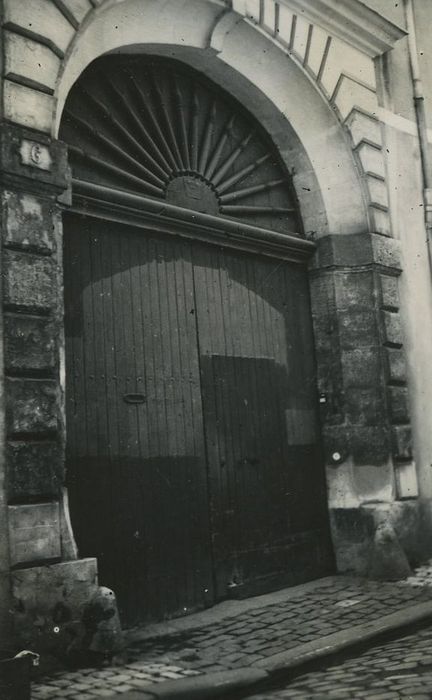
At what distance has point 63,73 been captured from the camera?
464cm

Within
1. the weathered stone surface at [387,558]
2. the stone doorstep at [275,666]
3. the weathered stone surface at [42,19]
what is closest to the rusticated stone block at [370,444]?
the weathered stone surface at [387,558]

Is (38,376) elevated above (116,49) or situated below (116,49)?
below

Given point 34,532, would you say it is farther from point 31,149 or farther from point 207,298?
point 207,298

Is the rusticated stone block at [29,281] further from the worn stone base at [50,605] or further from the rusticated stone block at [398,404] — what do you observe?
the rusticated stone block at [398,404]

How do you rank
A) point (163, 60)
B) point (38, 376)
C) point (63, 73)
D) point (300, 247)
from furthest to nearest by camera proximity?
point (300, 247)
point (163, 60)
point (63, 73)
point (38, 376)

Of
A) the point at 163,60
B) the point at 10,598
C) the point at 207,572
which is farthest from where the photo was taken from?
the point at 163,60

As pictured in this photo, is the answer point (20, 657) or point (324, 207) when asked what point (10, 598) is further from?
point (324, 207)

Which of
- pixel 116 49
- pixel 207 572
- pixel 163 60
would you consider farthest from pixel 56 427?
pixel 163 60

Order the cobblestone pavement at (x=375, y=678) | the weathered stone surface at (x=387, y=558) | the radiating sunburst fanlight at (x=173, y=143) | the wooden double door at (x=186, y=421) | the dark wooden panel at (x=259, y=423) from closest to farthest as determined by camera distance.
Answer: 1. the cobblestone pavement at (x=375, y=678)
2. the wooden double door at (x=186, y=421)
3. the radiating sunburst fanlight at (x=173, y=143)
4. the dark wooden panel at (x=259, y=423)
5. the weathered stone surface at (x=387, y=558)

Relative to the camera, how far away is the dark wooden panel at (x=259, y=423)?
219 inches

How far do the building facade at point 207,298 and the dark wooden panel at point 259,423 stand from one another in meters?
0.02

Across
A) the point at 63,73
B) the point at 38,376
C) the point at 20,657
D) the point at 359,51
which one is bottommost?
the point at 20,657

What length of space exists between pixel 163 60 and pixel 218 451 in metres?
3.08

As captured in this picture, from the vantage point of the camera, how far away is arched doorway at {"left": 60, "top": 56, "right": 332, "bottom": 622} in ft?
16.0
